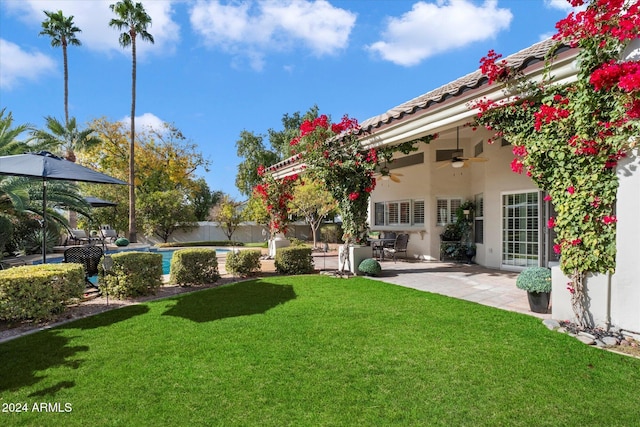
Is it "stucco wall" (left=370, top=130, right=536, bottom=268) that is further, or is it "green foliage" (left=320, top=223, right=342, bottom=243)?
"green foliage" (left=320, top=223, right=342, bottom=243)

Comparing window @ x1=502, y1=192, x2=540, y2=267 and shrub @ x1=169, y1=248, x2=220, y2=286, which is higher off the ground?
window @ x1=502, y1=192, x2=540, y2=267

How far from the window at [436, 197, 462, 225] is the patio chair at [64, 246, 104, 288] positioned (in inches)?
444

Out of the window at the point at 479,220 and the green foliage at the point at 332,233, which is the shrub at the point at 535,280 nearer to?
the window at the point at 479,220

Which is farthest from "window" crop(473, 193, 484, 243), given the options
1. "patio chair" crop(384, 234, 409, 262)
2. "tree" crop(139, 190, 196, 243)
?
"tree" crop(139, 190, 196, 243)

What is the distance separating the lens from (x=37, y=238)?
15930 millimetres

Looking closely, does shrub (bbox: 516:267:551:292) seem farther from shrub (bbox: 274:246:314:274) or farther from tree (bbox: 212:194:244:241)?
tree (bbox: 212:194:244:241)

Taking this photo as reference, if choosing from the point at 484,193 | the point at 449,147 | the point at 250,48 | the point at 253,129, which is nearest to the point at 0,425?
the point at 484,193

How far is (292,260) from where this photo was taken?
976 cm

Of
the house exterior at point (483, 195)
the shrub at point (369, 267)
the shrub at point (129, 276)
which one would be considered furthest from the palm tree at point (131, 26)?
the shrub at point (369, 267)

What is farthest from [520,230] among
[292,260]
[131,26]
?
[131,26]

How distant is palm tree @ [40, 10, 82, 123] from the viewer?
2442 centimetres

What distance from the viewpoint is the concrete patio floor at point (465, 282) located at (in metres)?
6.64

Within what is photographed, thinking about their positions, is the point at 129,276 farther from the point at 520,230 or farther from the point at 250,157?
the point at 250,157

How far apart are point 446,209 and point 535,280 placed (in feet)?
25.4
